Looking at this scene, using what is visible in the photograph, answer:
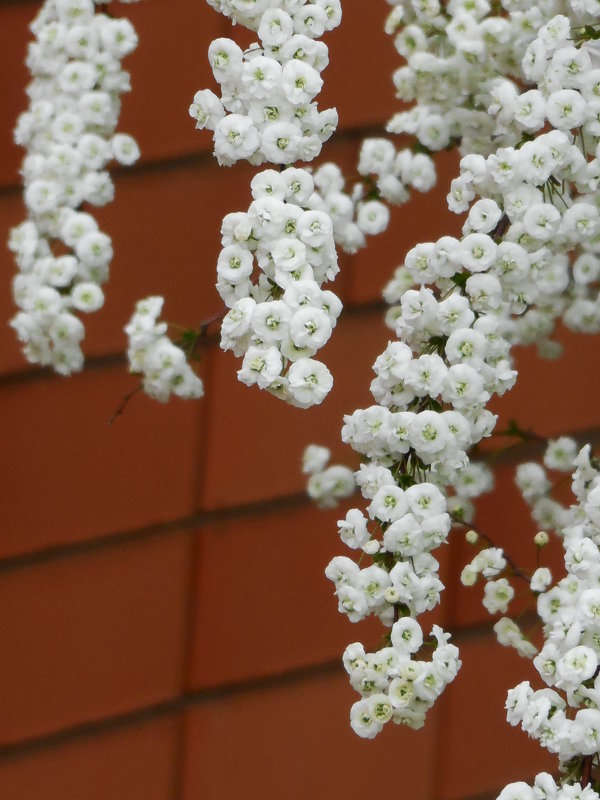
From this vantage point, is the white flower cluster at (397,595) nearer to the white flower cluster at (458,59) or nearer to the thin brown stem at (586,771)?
the thin brown stem at (586,771)

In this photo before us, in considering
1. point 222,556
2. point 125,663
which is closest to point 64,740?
point 125,663

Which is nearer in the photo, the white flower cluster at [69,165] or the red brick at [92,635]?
the white flower cluster at [69,165]

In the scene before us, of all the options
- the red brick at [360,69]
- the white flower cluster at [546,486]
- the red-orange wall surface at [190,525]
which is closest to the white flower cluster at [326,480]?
the white flower cluster at [546,486]

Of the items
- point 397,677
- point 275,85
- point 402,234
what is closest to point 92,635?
point 402,234

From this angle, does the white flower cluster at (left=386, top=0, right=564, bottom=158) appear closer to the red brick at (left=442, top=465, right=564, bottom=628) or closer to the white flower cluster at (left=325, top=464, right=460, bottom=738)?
the white flower cluster at (left=325, top=464, right=460, bottom=738)

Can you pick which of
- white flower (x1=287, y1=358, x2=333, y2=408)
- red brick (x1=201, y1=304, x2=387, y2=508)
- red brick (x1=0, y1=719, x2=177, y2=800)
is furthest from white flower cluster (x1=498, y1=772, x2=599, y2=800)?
red brick (x1=0, y1=719, x2=177, y2=800)

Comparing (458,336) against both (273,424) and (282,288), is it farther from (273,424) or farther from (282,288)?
(273,424)
